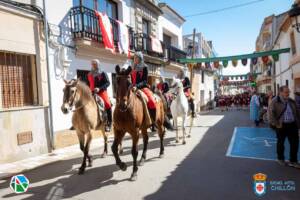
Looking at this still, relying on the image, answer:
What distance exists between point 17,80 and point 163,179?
560 centimetres

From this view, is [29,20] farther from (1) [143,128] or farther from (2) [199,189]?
(2) [199,189]

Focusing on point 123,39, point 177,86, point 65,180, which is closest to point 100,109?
point 65,180

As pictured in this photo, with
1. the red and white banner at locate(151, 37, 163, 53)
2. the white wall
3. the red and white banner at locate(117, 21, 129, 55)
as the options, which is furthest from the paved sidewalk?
the white wall

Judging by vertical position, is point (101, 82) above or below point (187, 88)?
above

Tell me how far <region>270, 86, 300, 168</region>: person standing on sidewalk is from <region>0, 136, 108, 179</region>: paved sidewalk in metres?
5.81

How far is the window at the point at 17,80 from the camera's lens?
7559 millimetres

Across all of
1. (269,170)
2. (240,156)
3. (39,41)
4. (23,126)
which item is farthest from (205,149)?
(39,41)

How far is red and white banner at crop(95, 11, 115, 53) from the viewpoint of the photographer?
36.1 ft

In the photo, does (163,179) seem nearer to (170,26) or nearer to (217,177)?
(217,177)

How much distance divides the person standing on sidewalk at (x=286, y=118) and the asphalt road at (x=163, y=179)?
0.61 meters

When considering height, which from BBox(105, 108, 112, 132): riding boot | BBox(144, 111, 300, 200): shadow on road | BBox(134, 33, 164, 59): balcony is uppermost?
BBox(134, 33, 164, 59): balcony

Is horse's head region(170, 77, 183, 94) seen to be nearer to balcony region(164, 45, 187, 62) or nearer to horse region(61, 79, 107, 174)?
horse region(61, 79, 107, 174)

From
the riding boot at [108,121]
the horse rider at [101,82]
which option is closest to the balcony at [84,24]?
the horse rider at [101,82]

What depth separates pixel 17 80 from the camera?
7.98 m
